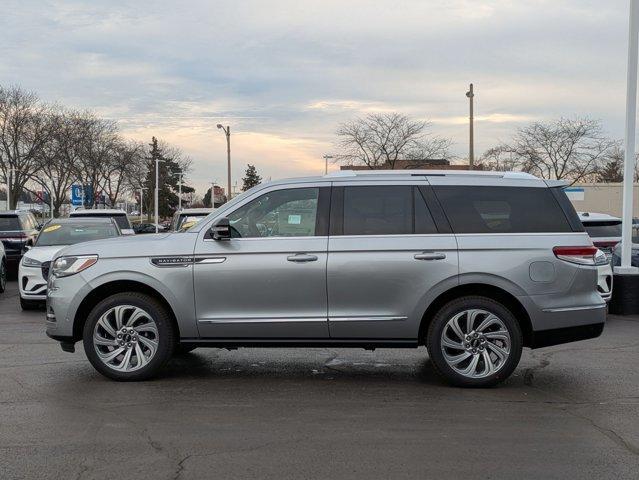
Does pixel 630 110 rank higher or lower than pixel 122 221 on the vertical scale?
higher

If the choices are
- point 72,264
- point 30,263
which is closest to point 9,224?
point 30,263

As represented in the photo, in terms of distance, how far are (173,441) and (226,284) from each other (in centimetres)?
179

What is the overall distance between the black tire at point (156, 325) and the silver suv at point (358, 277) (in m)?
0.01

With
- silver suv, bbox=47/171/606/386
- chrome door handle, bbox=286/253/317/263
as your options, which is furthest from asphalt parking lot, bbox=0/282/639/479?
chrome door handle, bbox=286/253/317/263

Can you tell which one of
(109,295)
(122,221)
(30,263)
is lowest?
(30,263)

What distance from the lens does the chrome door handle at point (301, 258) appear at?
251 inches

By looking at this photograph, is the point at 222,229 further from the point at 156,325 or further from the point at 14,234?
the point at 14,234

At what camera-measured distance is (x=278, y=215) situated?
21.6 ft

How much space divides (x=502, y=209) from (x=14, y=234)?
589 inches

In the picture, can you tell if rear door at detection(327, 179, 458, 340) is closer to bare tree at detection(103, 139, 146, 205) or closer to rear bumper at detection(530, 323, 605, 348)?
rear bumper at detection(530, 323, 605, 348)

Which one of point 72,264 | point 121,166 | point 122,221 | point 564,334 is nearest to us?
point 564,334

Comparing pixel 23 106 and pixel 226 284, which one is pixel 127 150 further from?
pixel 226 284

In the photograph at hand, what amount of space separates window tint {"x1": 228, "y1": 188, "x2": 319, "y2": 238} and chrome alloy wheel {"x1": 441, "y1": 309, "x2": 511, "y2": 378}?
160 cm

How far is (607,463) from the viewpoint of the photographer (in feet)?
14.9
